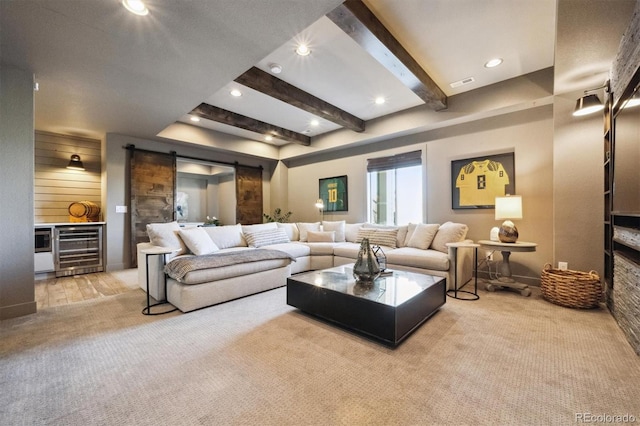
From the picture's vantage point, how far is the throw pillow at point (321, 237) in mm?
5008

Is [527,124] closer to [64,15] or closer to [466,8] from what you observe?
[466,8]

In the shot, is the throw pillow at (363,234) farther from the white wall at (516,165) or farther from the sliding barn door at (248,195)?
the sliding barn door at (248,195)

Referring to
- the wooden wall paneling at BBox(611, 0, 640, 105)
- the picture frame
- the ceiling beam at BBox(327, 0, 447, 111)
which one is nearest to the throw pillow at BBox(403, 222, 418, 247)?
the picture frame

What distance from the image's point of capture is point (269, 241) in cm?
451

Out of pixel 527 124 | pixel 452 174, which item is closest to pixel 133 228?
pixel 452 174

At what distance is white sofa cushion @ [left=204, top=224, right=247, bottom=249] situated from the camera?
4.08 m

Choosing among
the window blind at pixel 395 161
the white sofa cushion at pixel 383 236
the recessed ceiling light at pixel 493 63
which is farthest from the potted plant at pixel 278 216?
the recessed ceiling light at pixel 493 63

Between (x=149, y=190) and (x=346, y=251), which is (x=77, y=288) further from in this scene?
(x=346, y=251)

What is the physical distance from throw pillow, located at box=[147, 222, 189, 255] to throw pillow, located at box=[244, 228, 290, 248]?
40.8 inches

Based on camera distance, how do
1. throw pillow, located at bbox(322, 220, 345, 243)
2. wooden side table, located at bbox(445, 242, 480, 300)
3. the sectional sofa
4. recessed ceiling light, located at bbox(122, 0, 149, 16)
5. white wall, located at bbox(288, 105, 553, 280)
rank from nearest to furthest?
recessed ceiling light, located at bbox(122, 0, 149, 16) → the sectional sofa → wooden side table, located at bbox(445, 242, 480, 300) → white wall, located at bbox(288, 105, 553, 280) → throw pillow, located at bbox(322, 220, 345, 243)

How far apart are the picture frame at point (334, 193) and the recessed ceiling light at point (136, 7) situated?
4396 mm

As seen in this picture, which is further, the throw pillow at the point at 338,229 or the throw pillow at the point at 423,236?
the throw pillow at the point at 338,229

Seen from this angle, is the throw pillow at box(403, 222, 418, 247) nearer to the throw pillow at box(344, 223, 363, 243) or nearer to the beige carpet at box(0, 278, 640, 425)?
the throw pillow at box(344, 223, 363, 243)

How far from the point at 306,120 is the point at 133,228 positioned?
12.6 feet
